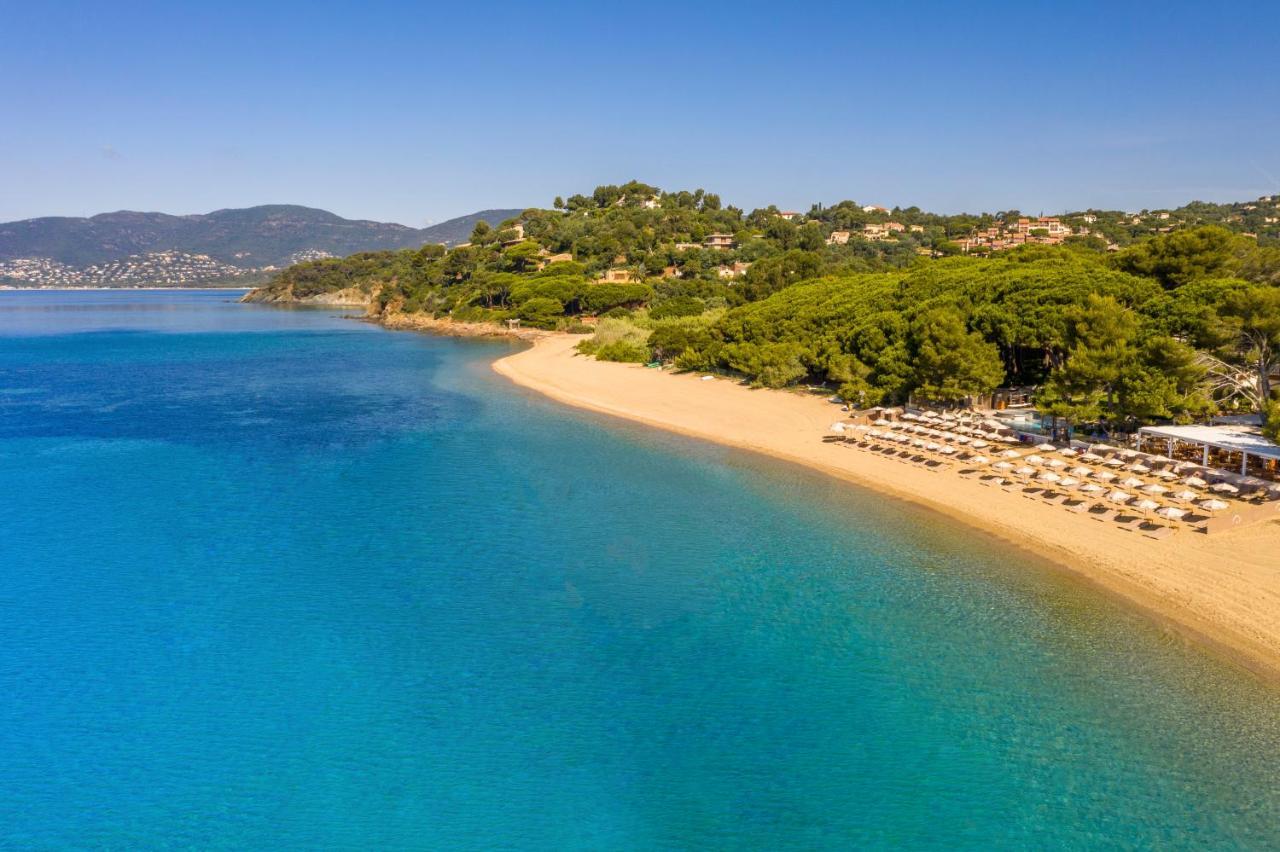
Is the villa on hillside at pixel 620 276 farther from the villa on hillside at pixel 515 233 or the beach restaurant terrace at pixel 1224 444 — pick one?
the beach restaurant terrace at pixel 1224 444

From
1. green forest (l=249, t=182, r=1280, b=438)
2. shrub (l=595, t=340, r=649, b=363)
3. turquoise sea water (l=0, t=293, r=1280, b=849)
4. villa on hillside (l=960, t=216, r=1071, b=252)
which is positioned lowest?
turquoise sea water (l=0, t=293, r=1280, b=849)

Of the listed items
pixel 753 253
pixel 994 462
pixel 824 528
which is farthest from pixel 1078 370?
pixel 753 253

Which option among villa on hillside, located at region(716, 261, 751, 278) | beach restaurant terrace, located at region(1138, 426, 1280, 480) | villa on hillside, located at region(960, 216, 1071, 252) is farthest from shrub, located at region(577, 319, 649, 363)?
villa on hillside, located at region(960, 216, 1071, 252)

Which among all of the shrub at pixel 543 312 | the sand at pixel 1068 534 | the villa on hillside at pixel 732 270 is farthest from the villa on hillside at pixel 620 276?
the sand at pixel 1068 534

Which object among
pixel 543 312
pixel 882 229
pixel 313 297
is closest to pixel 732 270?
pixel 543 312

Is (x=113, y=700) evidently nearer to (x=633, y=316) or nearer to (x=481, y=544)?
(x=481, y=544)

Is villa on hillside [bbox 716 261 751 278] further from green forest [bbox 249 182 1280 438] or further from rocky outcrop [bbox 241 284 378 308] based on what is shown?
rocky outcrop [bbox 241 284 378 308]
